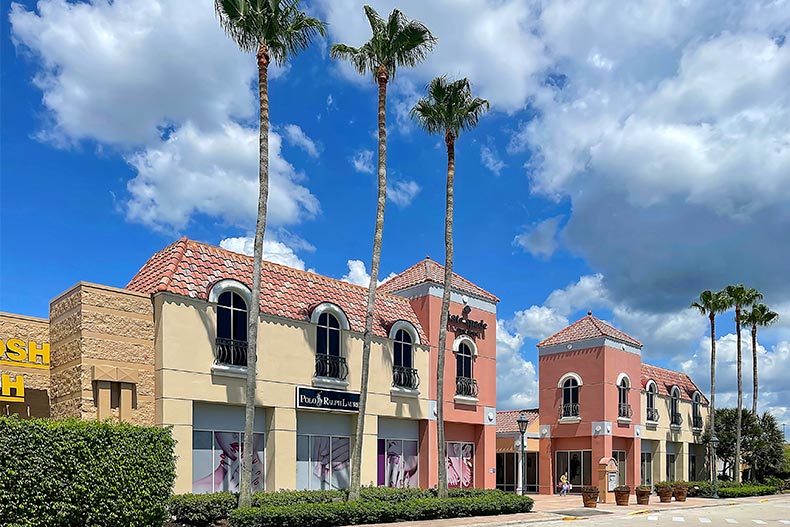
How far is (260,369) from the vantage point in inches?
994

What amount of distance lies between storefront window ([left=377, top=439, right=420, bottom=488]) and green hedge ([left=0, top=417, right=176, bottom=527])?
11556 millimetres

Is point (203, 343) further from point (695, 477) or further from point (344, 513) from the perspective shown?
point (695, 477)

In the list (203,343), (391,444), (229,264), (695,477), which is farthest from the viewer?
(695,477)

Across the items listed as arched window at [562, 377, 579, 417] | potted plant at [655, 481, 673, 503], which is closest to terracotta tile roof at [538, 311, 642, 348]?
arched window at [562, 377, 579, 417]

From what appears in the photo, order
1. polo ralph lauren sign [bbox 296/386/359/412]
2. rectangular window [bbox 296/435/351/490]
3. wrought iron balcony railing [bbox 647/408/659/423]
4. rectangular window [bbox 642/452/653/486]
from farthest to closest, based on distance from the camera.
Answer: rectangular window [bbox 642/452/653/486] < wrought iron balcony railing [bbox 647/408/659/423] < rectangular window [bbox 296/435/351/490] < polo ralph lauren sign [bbox 296/386/359/412]

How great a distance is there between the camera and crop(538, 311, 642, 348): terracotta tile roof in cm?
4347

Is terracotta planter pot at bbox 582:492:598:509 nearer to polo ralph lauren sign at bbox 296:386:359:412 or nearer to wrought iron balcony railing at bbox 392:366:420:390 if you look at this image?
wrought iron balcony railing at bbox 392:366:420:390

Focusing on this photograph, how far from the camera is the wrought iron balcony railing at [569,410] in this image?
1705 inches

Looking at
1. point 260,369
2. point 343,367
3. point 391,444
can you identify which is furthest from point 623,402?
point 260,369

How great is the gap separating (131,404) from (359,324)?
30.9ft

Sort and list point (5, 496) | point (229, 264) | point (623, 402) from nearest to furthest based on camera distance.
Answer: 1. point (5, 496)
2. point (229, 264)
3. point (623, 402)

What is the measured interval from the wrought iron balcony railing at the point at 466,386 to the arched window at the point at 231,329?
11.1 metres

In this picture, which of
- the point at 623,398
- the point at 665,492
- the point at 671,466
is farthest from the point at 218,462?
the point at 671,466

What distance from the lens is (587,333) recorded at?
4388cm
